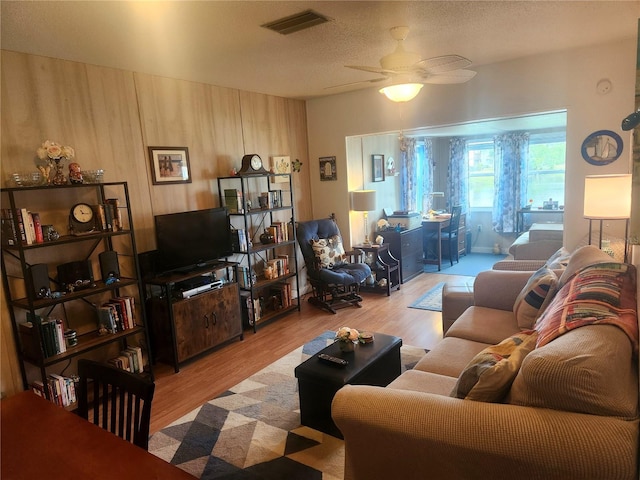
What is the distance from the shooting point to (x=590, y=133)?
12.0 feet

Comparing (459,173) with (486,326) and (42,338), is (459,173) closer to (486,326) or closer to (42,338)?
(486,326)

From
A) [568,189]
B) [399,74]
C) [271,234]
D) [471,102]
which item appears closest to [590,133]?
[568,189]

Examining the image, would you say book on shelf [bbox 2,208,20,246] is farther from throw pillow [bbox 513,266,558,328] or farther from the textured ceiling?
throw pillow [bbox 513,266,558,328]

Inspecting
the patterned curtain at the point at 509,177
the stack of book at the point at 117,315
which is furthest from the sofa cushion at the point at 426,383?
the patterned curtain at the point at 509,177

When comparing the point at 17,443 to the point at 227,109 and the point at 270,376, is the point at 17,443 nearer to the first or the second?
the point at 270,376

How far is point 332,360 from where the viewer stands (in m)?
2.45

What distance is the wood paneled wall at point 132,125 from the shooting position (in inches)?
109

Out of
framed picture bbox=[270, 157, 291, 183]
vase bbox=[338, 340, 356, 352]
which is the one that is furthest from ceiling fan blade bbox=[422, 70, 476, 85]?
framed picture bbox=[270, 157, 291, 183]

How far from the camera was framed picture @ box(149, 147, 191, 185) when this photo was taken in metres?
3.61

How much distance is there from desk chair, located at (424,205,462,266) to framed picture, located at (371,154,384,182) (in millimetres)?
1372

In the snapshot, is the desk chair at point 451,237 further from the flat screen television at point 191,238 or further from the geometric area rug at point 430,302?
the flat screen television at point 191,238

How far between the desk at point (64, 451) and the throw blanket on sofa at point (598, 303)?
1438mm

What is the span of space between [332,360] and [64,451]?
4.91 feet

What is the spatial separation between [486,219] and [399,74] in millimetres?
5715
